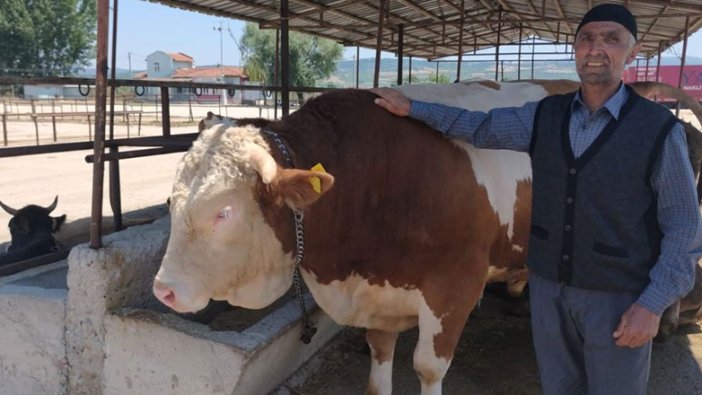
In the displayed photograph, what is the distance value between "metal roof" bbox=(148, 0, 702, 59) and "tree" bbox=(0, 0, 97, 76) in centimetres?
4493

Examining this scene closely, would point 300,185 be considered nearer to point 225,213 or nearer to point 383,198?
point 225,213

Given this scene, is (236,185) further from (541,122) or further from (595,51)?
(595,51)

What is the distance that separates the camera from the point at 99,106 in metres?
3.02

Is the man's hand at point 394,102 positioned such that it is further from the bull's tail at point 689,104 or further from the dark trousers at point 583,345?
the bull's tail at point 689,104

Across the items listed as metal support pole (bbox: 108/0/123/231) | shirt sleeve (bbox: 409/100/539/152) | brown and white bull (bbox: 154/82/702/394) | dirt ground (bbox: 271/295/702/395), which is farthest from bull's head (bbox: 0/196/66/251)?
shirt sleeve (bbox: 409/100/539/152)

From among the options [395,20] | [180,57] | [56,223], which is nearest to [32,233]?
Result: [56,223]

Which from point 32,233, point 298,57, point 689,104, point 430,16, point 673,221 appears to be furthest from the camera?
point 298,57

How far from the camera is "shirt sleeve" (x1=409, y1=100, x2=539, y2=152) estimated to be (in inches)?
96.6

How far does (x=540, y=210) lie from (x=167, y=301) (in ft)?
4.78

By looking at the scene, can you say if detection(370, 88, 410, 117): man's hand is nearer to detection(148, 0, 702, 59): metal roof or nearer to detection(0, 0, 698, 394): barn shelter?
detection(0, 0, 698, 394): barn shelter

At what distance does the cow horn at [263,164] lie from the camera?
2357 mm

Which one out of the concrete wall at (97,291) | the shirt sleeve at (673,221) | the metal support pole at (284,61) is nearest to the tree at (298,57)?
the metal support pole at (284,61)

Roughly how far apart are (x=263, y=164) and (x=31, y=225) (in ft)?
13.6

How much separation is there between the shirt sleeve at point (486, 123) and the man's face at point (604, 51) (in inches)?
13.6
